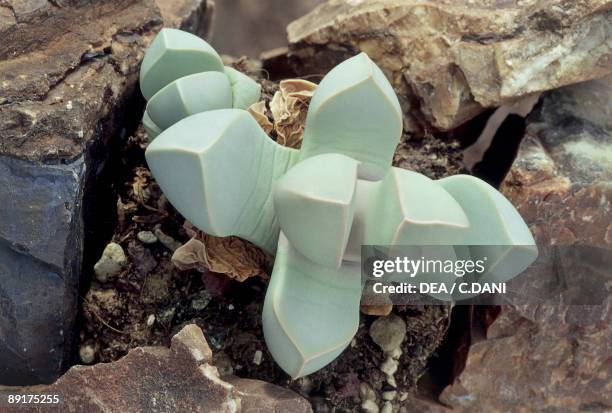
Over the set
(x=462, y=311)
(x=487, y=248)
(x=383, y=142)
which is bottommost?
(x=462, y=311)

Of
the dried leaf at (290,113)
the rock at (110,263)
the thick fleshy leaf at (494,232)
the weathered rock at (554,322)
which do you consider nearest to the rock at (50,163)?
the rock at (110,263)

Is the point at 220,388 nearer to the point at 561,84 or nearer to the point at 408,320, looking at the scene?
the point at 408,320

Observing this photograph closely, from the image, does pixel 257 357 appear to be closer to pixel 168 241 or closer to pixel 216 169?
pixel 168 241

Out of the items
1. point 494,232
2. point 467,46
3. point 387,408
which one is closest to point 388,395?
point 387,408

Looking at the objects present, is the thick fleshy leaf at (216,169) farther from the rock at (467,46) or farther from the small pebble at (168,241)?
the rock at (467,46)

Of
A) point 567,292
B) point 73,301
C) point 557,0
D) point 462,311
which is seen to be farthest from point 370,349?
point 557,0

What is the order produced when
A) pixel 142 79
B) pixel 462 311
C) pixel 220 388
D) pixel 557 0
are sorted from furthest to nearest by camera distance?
pixel 462 311 → pixel 557 0 → pixel 142 79 → pixel 220 388
